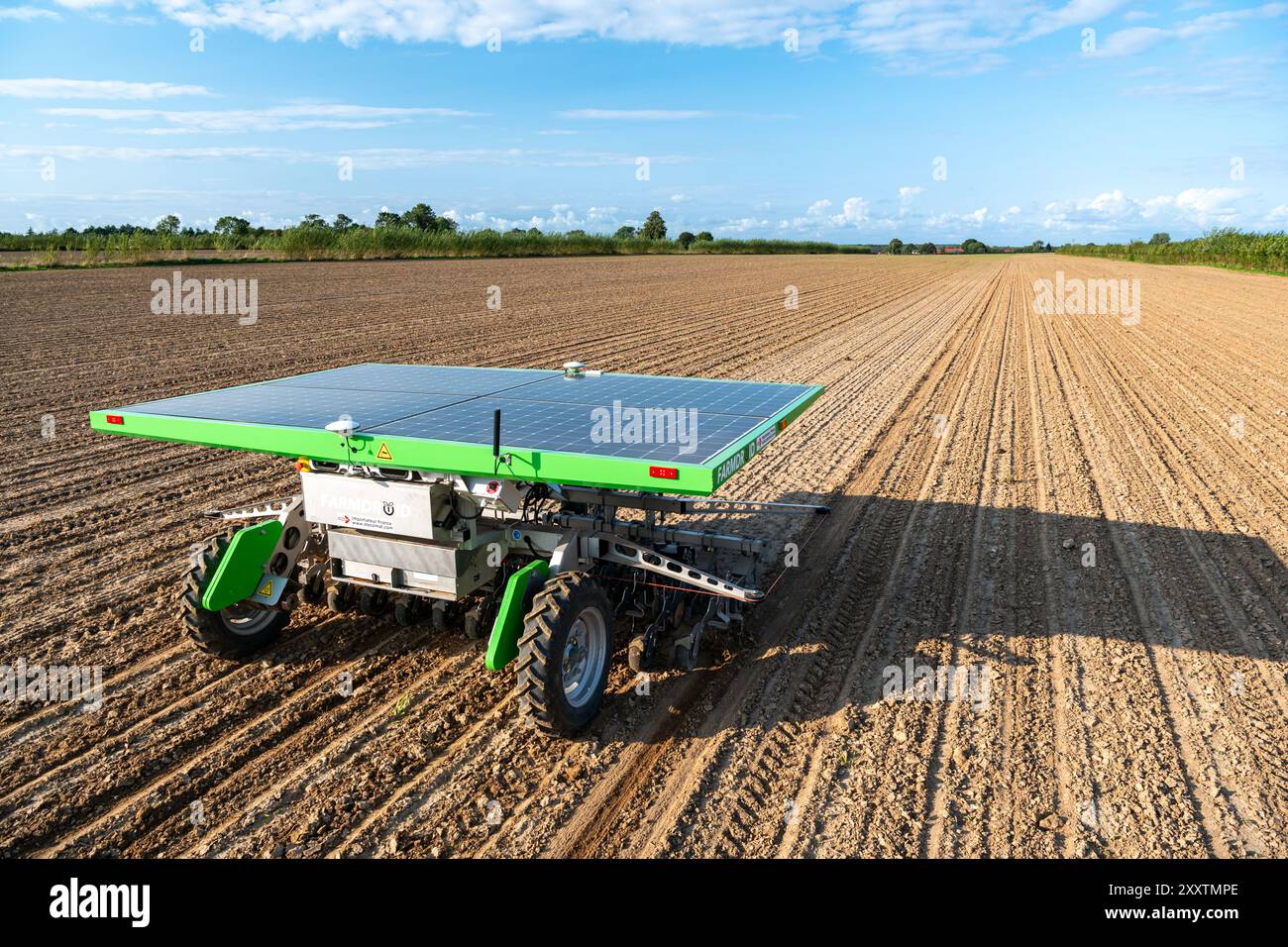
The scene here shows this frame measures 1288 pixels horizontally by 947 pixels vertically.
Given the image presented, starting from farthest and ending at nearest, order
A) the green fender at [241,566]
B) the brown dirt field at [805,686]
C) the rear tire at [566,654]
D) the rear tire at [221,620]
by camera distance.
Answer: the rear tire at [221,620]
the green fender at [241,566]
the rear tire at [566,654]
the brown dirt field at [805,686]

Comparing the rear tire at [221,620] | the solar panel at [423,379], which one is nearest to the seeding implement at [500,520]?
the rear tire at [221,620]

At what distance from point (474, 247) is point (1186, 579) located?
5715 centimetres

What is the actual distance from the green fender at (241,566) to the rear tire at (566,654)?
5.95 ft

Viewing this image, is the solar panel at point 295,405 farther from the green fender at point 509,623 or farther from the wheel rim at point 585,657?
the wheel rim at point 585,657

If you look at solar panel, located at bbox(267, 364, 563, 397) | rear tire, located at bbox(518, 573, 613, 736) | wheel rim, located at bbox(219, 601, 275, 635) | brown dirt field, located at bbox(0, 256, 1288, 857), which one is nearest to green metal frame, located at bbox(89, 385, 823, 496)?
rear tire, located at bbox(518, 573, 613, 736)

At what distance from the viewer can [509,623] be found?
4.58 m

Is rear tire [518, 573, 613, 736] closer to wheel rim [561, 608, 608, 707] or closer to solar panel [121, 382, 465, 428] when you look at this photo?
wheel rim [561, 608, 608, 707]

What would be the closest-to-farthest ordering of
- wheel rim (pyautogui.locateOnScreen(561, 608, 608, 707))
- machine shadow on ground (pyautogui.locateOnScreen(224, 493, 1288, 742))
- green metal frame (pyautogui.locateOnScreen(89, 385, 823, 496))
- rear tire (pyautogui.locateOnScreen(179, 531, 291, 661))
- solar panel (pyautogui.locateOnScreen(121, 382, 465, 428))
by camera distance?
1. green metal frame (pyautogui.locateOnScreen(89, 385, 823, 496))
2. wheel rim (pyautogui.locateOnScreen(561, 608, 608, 707))
3. rear tire (pyautogui.locateOnScreen(179, 531, 291, 661))
4. solar panel (pyautogui.locateOnScreen(121, 382, 465, 428))
5. machine shadow on ground (pyautogui.locateOnScreen(224, 493, 1288, 742))

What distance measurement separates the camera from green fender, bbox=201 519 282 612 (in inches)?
199

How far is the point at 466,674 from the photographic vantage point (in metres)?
5.43

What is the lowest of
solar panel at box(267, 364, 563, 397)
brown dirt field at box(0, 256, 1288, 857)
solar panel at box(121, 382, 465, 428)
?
brown dirt field at box(0, 256, 1288, 857)

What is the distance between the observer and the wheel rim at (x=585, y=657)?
4.89 meters

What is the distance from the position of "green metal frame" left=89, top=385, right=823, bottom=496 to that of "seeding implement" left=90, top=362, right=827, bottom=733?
1cm
